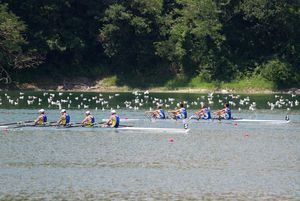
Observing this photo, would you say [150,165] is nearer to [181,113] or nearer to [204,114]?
[181,113]

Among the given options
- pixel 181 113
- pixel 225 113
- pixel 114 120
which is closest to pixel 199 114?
pixel 181 113

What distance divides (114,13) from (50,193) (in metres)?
55.1

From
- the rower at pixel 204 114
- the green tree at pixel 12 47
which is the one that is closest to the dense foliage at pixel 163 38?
the green tree at pixel 12 47

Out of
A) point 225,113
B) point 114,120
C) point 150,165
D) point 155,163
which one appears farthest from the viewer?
point 225,113

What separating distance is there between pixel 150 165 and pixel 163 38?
52.4 m

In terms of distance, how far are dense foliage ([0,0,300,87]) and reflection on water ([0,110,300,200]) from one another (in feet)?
112

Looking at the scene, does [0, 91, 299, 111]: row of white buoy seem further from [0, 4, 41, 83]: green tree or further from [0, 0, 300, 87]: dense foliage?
[0, 0, 300, 87]: dense foliage

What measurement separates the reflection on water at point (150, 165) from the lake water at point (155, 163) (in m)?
0.03

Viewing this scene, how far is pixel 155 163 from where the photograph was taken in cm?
3634

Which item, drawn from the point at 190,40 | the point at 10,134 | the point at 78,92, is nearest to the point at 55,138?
the point at 10,134

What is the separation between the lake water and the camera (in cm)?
3011

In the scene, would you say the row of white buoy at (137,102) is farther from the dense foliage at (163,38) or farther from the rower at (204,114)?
the dense foliage at (163,38)

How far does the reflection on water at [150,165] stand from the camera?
30.1m

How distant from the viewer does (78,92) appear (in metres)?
82.4
